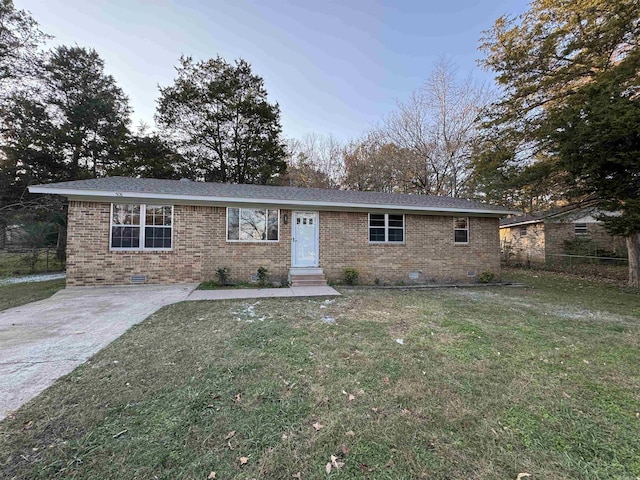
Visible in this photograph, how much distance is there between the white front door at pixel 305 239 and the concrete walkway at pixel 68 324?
1354 millimetres

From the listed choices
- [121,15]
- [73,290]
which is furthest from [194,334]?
[121,15]

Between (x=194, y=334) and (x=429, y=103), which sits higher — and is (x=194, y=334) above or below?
below

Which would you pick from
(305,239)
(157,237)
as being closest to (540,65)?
(305,239)

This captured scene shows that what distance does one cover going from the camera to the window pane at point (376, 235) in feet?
31.6

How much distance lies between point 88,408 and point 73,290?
6799 millimetres

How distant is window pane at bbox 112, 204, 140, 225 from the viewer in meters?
8.03

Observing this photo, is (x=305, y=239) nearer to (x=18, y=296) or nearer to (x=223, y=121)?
(x=18, y=296)

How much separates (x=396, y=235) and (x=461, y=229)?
2726mm

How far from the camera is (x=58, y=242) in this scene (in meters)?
14.6

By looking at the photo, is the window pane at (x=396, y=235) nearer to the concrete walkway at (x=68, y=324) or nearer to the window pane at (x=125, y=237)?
the concrete walkway at (x=68, y=324)

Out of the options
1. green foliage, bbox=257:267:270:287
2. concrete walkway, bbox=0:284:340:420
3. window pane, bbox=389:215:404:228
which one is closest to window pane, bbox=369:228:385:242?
window pane, bbox=389:215:404:228

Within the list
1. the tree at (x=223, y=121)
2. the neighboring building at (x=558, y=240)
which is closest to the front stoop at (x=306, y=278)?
the neighboring building at (x=558, y=240)

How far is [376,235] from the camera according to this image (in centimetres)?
969

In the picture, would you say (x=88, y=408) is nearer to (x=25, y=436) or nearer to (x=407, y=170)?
(x=25, y=436)
